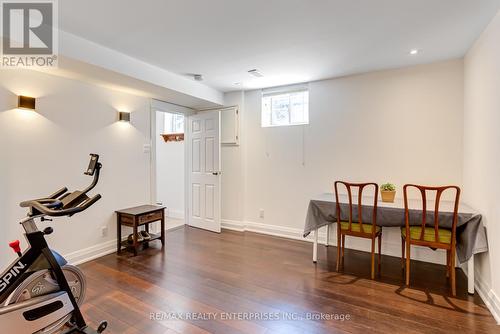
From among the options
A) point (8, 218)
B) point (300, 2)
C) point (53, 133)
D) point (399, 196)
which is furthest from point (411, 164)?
point (8, 218)

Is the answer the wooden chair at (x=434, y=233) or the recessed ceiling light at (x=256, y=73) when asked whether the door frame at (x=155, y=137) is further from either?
the wooden chair at (x=434, y=233)

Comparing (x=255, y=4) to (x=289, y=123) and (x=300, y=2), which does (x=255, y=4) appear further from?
(x=289, y=123)

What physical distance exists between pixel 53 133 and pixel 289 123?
318cm

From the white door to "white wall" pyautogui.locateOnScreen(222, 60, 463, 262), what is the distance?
31 centimetres

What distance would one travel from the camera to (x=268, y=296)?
2414 millimetres

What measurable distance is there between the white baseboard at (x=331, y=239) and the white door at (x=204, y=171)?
1.27ft

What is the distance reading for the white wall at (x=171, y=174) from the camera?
548cm

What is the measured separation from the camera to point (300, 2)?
1.99 meters

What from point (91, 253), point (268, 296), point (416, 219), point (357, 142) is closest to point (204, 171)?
point (91, 253)

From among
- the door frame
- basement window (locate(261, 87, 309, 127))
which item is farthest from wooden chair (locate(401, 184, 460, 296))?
the door frame

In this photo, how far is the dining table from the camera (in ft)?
7.78

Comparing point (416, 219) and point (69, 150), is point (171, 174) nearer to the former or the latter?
point (69, 150)

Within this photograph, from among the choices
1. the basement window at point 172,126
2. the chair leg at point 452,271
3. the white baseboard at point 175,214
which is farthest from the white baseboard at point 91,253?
the chair leg at point 452,271

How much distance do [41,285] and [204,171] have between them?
10.3 ft
